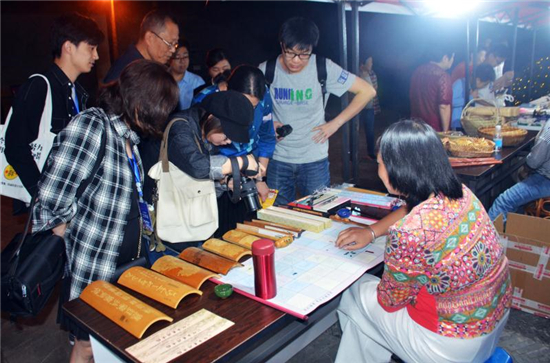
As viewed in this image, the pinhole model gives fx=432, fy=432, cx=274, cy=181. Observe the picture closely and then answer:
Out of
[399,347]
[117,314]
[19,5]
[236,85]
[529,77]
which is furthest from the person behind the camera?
[529,77]

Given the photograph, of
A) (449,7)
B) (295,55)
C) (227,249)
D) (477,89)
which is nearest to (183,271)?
(227,249)

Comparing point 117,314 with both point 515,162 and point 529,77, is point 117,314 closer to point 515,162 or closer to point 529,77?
point 515,162

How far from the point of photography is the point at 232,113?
1.95 metres

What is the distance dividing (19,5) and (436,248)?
688cm

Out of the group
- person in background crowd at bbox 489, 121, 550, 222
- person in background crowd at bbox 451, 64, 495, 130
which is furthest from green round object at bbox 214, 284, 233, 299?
person in background crowd at bbox 451, 64, 495, 130

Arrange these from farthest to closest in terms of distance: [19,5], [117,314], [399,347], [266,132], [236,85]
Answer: [19,5], [266,132], [236,85], [399,347], [117,314]

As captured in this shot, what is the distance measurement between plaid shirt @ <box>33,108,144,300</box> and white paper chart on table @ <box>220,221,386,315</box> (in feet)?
1.82

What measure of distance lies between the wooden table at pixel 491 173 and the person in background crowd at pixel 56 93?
8.10 feet

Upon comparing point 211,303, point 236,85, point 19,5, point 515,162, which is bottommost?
point 515,162

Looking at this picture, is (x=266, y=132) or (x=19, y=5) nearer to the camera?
(x=266, y=132)

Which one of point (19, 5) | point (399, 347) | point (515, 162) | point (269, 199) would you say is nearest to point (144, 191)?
point (269, 199)

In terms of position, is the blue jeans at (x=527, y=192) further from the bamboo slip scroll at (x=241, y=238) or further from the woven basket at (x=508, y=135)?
the bamboo slip scroll at (x=241, y=238)

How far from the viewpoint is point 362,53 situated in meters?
11.8

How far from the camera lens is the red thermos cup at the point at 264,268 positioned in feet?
4.53
